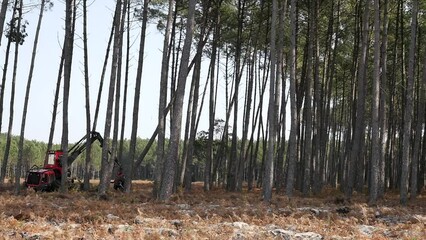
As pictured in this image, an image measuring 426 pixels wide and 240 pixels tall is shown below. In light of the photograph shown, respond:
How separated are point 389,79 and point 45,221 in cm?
2259

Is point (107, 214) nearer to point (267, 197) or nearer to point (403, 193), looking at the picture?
point (267, 197)

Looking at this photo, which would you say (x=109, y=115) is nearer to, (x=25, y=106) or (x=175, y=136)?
(x=175, y=136)

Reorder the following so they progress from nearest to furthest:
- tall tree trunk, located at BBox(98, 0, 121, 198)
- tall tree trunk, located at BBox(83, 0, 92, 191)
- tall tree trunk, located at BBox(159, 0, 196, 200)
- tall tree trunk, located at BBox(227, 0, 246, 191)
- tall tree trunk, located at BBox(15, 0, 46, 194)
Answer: tall tree trunk, located at BBox(159, 0, 196, 200) < tall tree trunk, located at BBox(98, 0, 121, 198) < tall tree trunk, located at BBox(15, 0, 46, 194) < tall tree trunk, located at BBox(83, 0, 92, 191) < tall tree trunk, located at BBox(227, 0, 246, 191)

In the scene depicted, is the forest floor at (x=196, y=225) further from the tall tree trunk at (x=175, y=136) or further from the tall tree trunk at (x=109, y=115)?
the tall tree trunk at (x=109, y=115)

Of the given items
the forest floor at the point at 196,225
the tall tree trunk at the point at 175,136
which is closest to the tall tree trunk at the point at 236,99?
the tall tree trunk at the point at 175,136

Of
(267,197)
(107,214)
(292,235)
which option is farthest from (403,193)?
(107,214)

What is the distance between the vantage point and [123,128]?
23969 millimetres

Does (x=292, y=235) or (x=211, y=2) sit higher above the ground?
(x=211, y=2)

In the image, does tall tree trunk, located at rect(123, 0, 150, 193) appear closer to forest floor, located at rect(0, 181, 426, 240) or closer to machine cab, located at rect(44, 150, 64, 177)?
machine cab, located at rect(44, 150, 64, 177)

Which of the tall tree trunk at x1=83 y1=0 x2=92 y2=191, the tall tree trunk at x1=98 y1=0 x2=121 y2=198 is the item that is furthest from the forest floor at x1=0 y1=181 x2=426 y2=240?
the tall tree trunk at x1=83 y1=0 x2=92 y2=191

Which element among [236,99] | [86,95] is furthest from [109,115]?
[236,99]

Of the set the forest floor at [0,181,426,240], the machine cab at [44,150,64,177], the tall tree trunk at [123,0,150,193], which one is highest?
the tall tree trunk at [123,0,150,193]

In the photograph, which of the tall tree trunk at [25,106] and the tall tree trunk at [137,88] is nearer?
the tall tree trunk at [137,88]

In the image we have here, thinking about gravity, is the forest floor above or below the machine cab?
below
